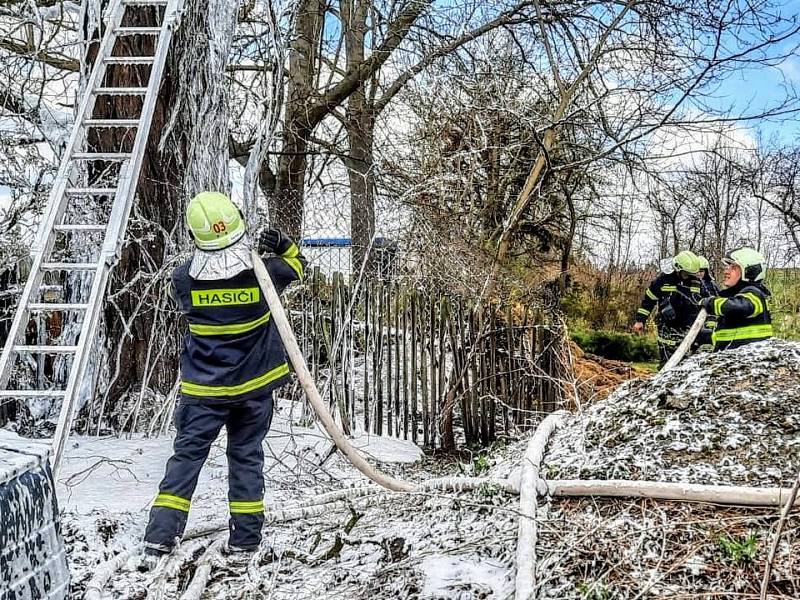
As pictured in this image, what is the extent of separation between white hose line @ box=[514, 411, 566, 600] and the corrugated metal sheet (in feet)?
4.99

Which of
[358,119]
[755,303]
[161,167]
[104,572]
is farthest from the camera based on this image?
[358,119]

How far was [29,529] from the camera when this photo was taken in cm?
174

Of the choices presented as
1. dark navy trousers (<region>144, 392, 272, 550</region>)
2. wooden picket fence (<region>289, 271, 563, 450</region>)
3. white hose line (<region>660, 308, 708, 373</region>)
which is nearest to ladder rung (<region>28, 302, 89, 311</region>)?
dark navy trousers (<region>144, 392, 272, 550</region>)

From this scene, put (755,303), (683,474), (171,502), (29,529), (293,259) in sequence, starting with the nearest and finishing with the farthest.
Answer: (29,529) → (683,474) → (171,502) → (293,259) → (755,303)

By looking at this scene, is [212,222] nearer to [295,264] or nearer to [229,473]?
[295,264]

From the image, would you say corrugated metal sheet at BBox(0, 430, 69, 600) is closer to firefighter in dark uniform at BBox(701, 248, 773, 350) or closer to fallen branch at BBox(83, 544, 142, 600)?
fallen branch at BBox(83, 544, 142, 600)

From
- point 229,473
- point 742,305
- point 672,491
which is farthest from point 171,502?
point 742,305

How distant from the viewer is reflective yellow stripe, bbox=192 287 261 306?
11.7 feet

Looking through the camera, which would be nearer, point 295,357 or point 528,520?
point 528,520

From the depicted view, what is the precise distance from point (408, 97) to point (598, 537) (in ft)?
27.3

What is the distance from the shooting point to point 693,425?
335cm

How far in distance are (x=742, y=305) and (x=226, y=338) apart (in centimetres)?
430

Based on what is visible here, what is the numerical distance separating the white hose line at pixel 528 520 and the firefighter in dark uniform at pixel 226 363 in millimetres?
1386

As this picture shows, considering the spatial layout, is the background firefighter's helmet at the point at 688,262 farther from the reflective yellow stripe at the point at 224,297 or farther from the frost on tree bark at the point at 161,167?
the reflective yellow stripe at the point at 224,297
